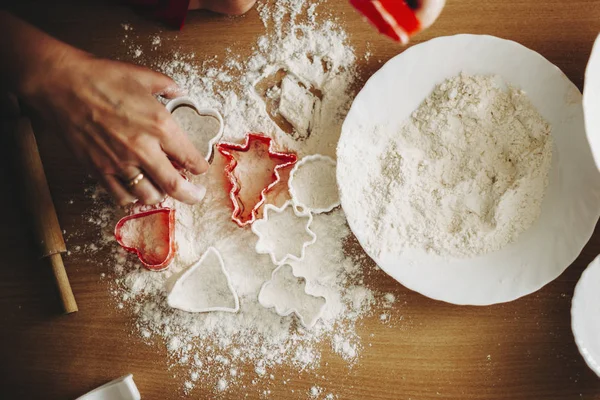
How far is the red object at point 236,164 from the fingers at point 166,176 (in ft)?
0.26

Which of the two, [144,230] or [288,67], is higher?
[288,67]

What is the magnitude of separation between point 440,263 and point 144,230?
1.46 ft

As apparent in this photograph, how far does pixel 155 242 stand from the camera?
766 millimetres

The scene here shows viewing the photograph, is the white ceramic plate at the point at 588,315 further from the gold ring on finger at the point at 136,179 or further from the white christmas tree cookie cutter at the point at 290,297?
the gold ring on finger at the point at 136,179

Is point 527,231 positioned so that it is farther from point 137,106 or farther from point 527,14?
point 137,106

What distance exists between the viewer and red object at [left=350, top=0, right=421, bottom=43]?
1.73 feet

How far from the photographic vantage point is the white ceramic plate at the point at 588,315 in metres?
0.70

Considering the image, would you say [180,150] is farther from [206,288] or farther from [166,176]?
[206,288]

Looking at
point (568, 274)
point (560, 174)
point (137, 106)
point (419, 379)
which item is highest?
point (137, 106)

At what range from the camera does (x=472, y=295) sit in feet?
Result: 2.32

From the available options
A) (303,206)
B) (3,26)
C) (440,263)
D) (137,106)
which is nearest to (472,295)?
(440,263)

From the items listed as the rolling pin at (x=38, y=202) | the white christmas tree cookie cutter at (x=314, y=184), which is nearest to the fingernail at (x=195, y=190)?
the white christmas tree cookie cutter at (x=314, y=184)

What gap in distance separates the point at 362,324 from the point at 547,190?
33 cm

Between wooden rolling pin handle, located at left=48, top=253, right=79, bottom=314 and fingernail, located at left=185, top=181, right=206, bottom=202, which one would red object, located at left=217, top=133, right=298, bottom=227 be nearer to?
fingernail, located at left=185, top=181, right=206, bottom=202
